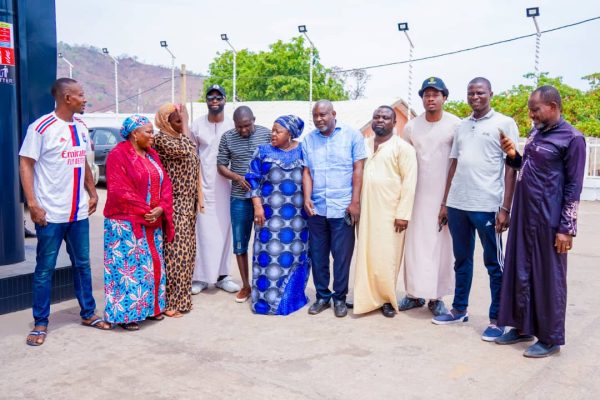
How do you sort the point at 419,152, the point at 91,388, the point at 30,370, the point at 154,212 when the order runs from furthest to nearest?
the point at 419,152 < the point at 154,212 < the point at 30,370 < the point at 91,388

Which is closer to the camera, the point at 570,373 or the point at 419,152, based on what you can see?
the point at 570,373

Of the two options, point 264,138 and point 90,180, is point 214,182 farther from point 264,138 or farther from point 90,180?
point 90,180

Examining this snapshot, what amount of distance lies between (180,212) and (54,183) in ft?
3.74

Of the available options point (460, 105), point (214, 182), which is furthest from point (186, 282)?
point (460, 105)

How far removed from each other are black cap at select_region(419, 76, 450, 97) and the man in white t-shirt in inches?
103

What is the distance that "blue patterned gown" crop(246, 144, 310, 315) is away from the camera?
5.03 meters

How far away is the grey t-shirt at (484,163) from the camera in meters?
4.49

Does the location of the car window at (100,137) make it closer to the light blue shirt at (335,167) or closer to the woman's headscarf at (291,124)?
the woman's headscarf at (291,124)

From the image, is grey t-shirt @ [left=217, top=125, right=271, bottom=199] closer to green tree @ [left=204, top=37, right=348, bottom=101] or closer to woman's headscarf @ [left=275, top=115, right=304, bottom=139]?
woman's headscarf @ [left=275, top=115, right=304, bottom=139]

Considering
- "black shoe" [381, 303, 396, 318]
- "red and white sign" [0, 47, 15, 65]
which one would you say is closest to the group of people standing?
"black shoe" [381, 303, 396, 318]

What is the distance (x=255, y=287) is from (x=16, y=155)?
238cm

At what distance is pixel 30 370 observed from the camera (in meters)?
3.79

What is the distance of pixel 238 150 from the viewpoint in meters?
5.36

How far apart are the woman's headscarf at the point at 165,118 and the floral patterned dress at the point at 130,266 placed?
0.44 meters
